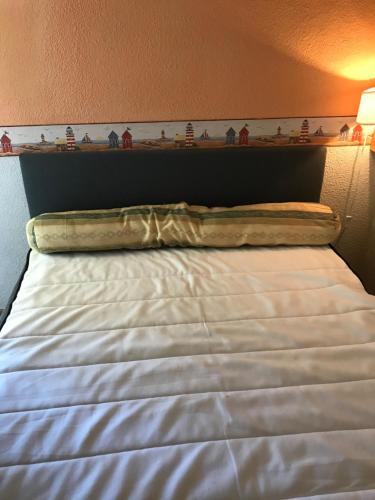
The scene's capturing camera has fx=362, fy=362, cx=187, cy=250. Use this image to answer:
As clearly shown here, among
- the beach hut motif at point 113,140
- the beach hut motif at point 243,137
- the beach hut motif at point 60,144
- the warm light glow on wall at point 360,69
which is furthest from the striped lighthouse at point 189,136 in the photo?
the warm light glow on wall at point 360,69

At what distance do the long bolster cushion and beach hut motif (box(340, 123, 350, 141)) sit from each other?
0.49 m

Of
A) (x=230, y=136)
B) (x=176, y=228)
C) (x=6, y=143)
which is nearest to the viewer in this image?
(x=176, y=228)

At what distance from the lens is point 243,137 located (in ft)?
6.28

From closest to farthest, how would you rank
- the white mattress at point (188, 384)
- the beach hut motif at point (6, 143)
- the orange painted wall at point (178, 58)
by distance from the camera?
the white mattress at point (188, 384) < the orange painted wall at point (178, 58) < the beach hut motif at point (6, 143)

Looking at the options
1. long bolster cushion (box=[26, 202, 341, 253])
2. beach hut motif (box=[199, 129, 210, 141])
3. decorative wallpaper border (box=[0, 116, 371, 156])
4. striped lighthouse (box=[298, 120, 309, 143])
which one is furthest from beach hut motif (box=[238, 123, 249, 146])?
long bolster cushion (box=[26, 202, 341, 253])

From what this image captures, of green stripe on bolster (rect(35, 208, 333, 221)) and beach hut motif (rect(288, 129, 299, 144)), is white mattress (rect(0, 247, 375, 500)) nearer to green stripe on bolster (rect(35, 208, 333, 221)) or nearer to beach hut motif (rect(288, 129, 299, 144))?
green stripe on bolster (rect(35, 208, 333, 221))

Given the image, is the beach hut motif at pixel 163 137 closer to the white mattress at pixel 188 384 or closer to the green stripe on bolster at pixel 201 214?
the green stripe on bolster at pixel 201 214

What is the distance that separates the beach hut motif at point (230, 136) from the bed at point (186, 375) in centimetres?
62

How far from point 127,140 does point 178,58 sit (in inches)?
18.0

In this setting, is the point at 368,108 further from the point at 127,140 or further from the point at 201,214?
the point at 127,140

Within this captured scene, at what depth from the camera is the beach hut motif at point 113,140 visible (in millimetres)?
1833

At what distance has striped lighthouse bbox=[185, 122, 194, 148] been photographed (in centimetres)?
186

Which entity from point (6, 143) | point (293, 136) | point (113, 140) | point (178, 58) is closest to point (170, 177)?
point (113, 140)

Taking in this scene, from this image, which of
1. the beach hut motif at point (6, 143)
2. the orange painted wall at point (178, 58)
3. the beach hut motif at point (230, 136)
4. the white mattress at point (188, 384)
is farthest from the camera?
the beach hut motif at point (230, 136)
